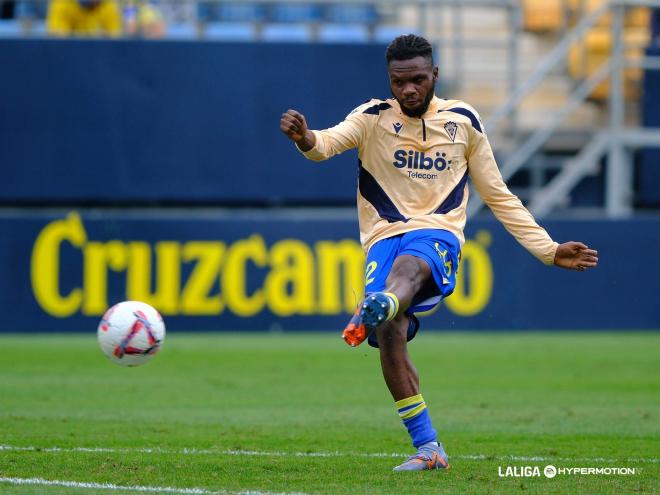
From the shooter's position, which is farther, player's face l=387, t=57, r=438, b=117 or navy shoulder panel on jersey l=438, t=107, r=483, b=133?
navy shoulder panel on jersey l=438, t=107, r=483, b=133

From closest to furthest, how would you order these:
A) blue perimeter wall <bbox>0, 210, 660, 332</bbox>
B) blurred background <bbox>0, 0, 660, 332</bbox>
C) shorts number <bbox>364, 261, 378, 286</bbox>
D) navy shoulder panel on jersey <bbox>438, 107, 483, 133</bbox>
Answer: shorts number <bbox>364, 261, 378, 286</bbox>
navy shoulder panel on jersey <bbox>438, 107, 483, 133</bbox>
blue perimeter wall <bbox>0, 210, 660, 332</bbox>
blurred background <bbox>0, 0, 660, 332</bbox>

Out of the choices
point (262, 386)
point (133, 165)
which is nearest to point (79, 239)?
point (133, 165)

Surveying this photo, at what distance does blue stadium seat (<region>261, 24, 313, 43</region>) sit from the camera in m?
18.9

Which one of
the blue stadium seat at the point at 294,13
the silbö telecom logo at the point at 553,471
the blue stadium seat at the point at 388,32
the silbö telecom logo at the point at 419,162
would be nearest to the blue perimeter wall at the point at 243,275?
the blue stadium seat at the point at 388,32

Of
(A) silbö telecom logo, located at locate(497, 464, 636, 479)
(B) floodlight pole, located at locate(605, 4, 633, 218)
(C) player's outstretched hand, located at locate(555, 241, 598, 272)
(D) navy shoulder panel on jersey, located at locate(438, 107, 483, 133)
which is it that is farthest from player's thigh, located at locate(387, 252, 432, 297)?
(B) floodlight pole, located at locate(605, 4, 633, 218)

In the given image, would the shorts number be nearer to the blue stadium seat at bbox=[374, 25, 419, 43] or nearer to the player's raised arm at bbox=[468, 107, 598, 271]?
the player's raised arm at bbox=[468, 107, 598, 271]

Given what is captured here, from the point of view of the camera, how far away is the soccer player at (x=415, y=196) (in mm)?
6805

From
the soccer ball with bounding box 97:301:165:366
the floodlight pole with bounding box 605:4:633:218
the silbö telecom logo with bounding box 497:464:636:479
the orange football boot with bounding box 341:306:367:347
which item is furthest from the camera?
the floodlight pole with bounding box 605:4:633:218

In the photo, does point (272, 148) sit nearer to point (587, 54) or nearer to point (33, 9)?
point (33, 9)

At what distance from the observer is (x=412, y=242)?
6.95m

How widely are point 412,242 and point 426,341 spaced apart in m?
9.75

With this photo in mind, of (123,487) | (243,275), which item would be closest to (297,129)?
(123,487)

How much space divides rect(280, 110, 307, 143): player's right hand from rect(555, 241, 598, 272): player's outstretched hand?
5.35 ft

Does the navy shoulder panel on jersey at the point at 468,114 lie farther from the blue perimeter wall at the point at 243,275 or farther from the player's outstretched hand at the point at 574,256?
the blue perimeter wall at the point at 243,275
